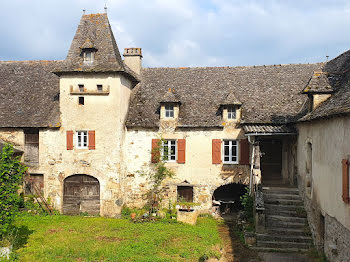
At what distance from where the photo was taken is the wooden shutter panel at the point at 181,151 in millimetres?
18734

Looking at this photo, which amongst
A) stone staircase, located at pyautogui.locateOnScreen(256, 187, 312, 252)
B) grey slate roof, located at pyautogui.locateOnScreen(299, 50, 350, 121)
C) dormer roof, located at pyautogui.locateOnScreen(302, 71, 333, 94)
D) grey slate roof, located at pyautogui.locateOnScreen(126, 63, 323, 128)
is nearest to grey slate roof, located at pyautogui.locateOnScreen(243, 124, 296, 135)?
grey slate roof, located at pyautogui.locateOnScreen(126, 63, 323, 128)

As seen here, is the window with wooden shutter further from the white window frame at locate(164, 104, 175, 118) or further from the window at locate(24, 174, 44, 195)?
the window at locate(24, 174, 44, 195)

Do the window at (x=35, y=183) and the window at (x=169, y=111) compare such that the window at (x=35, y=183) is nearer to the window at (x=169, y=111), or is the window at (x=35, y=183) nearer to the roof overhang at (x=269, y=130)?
the window at (x=169, y=111)

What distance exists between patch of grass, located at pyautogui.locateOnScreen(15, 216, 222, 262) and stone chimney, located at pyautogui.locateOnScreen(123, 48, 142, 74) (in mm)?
9796

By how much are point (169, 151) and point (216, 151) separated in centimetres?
264

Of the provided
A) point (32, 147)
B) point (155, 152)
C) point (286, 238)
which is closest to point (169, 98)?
point (155, 152)

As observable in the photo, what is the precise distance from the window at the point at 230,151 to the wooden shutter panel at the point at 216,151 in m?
0.42

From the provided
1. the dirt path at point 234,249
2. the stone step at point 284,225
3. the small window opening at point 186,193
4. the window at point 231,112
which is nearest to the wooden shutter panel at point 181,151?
the small window opening at point 186,193

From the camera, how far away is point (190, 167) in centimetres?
1877

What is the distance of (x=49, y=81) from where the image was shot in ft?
69.2

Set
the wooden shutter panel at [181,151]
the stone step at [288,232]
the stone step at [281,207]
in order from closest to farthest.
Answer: the stone step at [288,232] → the stone step at [281,207] → the wooden shutter panel at [181,151]

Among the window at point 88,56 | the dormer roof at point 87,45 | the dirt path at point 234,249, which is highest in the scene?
the dormer roof at point 87,45

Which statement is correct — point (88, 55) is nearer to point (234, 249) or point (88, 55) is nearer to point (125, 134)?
point (125, 134)

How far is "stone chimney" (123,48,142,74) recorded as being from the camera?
71.3ft
